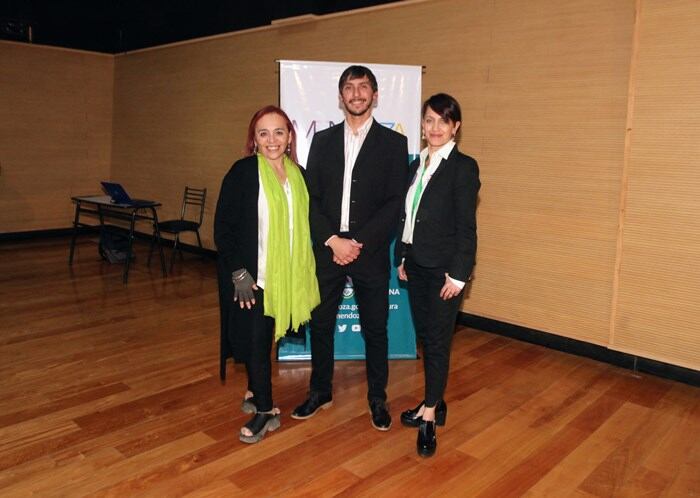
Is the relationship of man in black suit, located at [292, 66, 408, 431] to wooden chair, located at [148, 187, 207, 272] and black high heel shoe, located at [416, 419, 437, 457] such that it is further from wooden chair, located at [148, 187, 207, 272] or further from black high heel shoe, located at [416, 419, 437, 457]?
wooden chair, located at [148, 187, 207, 272]

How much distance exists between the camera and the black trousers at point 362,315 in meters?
2.92

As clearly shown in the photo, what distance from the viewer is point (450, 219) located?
266cm

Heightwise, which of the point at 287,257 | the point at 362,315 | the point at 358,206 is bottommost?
the point at 362,315

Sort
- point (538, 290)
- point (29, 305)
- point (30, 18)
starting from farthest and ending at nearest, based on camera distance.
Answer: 1. point (30, 18)
2. point (29, 305)
3. point (538, 290)

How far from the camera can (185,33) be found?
7082 mm

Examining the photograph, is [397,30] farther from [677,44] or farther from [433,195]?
[433,195]

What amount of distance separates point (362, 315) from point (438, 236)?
612 millimetres

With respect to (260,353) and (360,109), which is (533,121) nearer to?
(360,109)

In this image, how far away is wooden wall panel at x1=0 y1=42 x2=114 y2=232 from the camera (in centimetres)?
755

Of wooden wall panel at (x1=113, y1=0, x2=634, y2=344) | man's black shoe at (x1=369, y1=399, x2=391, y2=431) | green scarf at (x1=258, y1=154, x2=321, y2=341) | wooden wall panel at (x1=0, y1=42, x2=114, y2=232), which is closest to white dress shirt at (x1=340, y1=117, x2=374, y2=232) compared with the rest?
green scarf at (x1=258, y1=154, x2=321, y2=341)

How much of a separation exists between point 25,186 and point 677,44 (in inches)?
293

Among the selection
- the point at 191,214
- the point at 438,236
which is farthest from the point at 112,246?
the point at 438,236

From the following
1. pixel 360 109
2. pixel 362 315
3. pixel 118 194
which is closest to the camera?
pixel 360 109

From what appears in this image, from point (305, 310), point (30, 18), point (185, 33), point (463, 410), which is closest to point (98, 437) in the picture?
point (305, 310)
